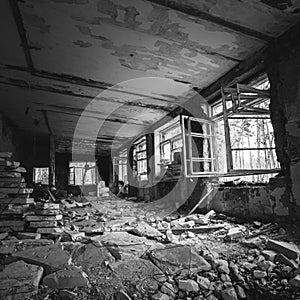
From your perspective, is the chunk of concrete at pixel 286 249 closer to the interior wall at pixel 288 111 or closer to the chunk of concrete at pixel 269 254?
the chunk of concrete at pixel 269 254

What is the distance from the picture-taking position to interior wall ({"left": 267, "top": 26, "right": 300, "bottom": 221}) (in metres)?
2.80

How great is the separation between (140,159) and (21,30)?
607cm

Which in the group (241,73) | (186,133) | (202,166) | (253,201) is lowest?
(253,201)

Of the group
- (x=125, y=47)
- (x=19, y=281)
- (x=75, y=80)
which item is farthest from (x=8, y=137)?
(x=19, y=281)

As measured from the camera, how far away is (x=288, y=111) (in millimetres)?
2916

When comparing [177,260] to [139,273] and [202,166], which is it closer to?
[139,273]

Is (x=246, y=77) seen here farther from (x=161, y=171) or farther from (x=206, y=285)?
(x=161, y=171)

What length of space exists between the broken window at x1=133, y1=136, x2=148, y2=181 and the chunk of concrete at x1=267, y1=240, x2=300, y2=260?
5.93m

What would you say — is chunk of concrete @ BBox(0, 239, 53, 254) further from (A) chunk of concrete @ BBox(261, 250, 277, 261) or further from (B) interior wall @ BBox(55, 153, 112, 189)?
(B) interior wall @ BBox(55, 153, 112, 189)

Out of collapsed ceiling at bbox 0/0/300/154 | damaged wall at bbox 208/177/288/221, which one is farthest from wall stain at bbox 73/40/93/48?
damaged wall at bbox 208/177/288/221

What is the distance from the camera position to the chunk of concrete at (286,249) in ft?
6.62

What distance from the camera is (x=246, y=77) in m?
3.78

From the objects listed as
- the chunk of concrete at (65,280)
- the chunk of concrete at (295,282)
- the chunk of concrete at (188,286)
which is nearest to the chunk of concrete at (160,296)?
the chunk of concrete at (188,286)

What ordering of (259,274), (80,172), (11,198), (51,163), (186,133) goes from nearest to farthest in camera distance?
1. (259,274)
2. (11,198)
3. (186,133)
4. (51,163)
5. (80,172)
